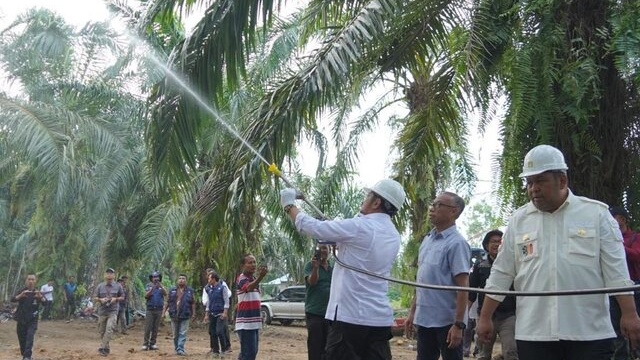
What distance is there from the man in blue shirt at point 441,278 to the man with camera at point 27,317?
34.4 ft

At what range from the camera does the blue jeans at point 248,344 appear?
407 inches

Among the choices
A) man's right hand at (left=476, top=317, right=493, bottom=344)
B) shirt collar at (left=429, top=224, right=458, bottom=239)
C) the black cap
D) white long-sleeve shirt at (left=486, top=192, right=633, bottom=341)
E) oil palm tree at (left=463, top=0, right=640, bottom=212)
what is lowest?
man's right hand at (left=476, top=317, right=493, bottom=344)

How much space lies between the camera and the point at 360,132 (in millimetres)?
13328

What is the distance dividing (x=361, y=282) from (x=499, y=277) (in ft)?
3.48

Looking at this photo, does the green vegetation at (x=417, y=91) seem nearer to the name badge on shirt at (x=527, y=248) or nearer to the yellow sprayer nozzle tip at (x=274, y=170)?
the yellow sprayer nozzle tip at (x=274, y=170)

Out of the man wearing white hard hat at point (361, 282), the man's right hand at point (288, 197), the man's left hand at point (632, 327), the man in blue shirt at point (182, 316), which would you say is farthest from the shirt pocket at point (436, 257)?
the man in blue shirt at point (182, 316)

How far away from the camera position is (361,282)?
16.5 ft

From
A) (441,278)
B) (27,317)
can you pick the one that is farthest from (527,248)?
(27,317)

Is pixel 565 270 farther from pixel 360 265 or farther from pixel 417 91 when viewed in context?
pixel 417 91

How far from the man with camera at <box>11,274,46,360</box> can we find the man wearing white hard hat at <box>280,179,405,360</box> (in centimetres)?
1078

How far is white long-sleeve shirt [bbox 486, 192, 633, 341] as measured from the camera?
3.82m

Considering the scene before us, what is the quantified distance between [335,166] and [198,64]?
6.20 m

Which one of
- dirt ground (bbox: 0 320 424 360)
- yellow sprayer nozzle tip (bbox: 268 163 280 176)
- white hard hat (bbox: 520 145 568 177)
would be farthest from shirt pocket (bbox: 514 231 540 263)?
dirt ground (bbox: 0 320 424 360)

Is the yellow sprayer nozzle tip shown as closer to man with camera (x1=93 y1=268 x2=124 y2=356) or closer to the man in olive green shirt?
the man in olive green shirt
